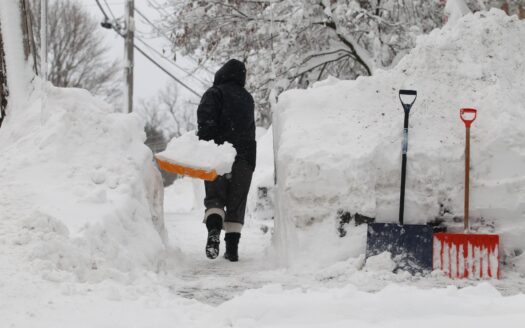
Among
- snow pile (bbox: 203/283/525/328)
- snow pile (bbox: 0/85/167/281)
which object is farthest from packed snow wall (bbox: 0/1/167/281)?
snow pile (bbox: 203/283/525/328)

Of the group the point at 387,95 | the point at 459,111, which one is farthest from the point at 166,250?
the point at 459,111

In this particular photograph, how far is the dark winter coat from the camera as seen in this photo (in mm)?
5937

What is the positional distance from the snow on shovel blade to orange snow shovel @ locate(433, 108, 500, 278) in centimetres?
8

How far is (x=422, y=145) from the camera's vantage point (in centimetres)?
512

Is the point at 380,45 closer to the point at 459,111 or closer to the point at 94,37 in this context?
the point at 459,111

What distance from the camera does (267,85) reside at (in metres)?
11.0

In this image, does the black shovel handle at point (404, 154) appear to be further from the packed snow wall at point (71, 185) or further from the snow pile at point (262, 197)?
the snow pile at point (262, 197)

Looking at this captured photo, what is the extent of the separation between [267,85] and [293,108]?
526 centimetres

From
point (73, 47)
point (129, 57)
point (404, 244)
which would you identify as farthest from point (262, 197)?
point (73, 47)

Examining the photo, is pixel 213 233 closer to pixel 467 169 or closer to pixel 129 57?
pixel 467 169

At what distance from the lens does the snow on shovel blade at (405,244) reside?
476 centimetres

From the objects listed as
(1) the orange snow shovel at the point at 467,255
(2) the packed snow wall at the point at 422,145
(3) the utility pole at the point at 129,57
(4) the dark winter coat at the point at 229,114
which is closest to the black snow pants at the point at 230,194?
(4) the dark winter coat at the point at 229,114

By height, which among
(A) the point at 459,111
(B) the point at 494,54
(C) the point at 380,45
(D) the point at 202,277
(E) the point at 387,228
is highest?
(C) the point at 380,45

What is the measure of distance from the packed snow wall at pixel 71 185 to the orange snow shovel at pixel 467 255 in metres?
2.09
